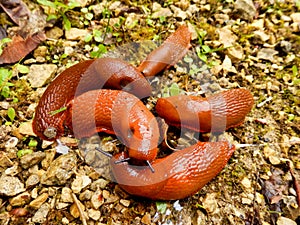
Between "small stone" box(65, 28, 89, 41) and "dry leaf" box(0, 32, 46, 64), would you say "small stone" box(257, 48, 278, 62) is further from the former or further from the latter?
"dry leaf" box(0, 32, 46, 64)

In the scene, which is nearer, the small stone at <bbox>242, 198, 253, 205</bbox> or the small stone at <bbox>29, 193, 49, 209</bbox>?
the small stone at <bbox>29, 193, 49, 209</bbox>

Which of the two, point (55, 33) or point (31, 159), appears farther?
point (55, 33)

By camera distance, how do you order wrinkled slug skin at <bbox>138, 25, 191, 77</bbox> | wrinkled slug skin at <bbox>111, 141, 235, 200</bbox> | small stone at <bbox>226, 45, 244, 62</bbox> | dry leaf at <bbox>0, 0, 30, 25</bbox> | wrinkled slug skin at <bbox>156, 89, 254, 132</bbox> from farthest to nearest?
1. small stone at <bbox>226, 45, 244, 62</bbox>
2. dry leaf at <bbox>0, 0, 30, 25</bbox>
3. wrinkled slug skin at <bbox>138, 25, 191, 77</bbox>
4. wrinkled slug skin at <bbox>156, 89, 254, 132</bbox>
5. wrinkled slug skin at <bbox>111, 141, 235, 200</bbox>

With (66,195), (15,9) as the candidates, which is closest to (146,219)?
(66,195)

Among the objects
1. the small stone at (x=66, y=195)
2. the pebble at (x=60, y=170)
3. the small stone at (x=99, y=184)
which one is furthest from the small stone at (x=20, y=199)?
the small stone at (x=99, y=184)

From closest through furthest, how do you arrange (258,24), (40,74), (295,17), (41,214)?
(41,214), (40,74), (258,24), (295,17)

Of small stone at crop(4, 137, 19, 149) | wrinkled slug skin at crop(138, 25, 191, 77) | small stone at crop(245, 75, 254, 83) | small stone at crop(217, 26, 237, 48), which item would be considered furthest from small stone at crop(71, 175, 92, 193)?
small stone at crop(217, 26, 237, 48)

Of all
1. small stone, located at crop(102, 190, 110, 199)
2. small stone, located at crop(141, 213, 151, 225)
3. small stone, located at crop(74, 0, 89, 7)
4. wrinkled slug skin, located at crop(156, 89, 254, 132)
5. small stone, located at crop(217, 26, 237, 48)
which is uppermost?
small stone, located at crop(74, 0, 89, 7)

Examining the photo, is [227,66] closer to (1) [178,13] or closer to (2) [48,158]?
(1) [178,13]
